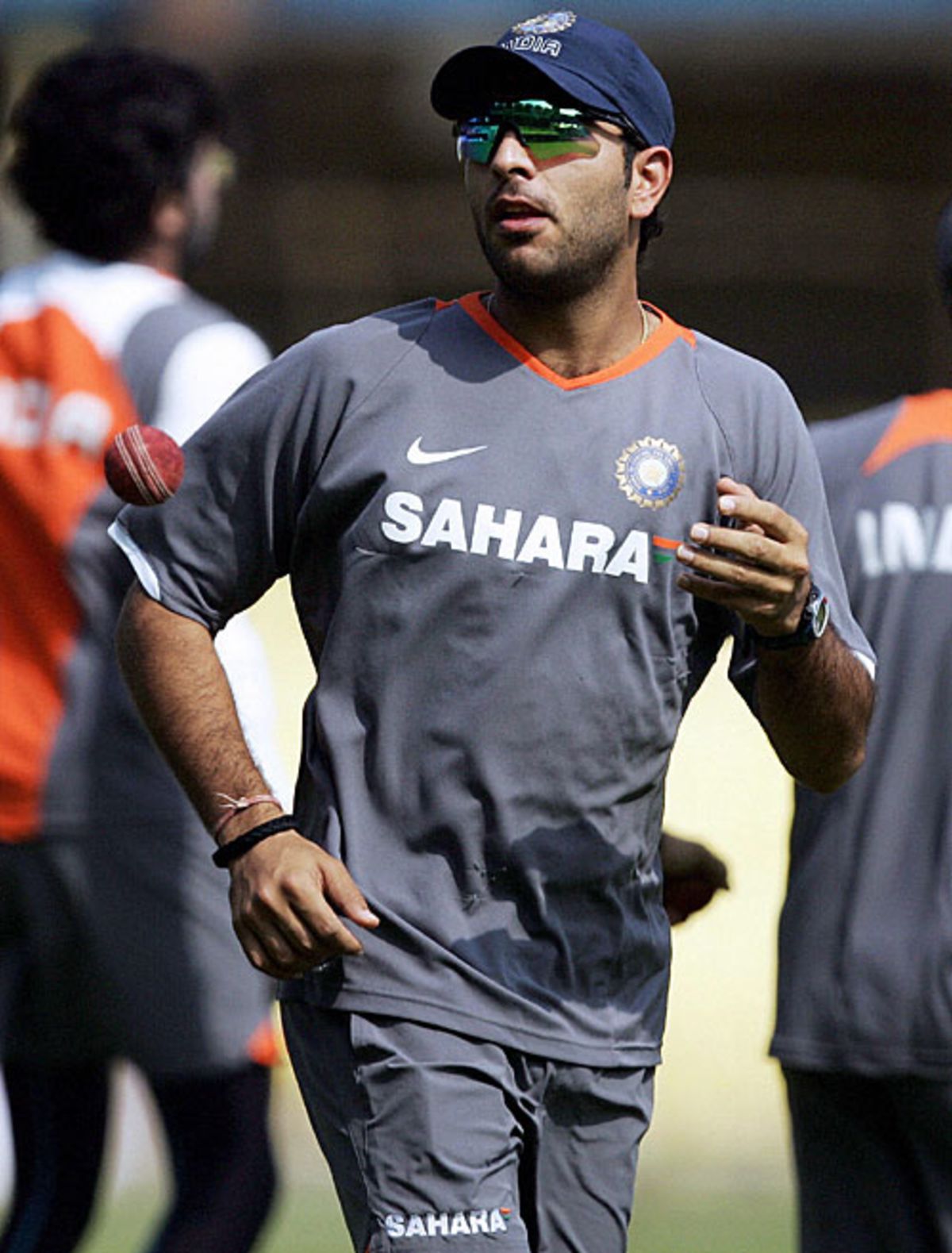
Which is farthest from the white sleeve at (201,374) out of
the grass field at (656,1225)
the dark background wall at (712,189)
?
the dark background wall at (712,189)

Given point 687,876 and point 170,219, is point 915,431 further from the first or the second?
point 170,219

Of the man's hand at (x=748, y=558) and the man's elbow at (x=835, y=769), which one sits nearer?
the man's hand at (x=748, y=558)

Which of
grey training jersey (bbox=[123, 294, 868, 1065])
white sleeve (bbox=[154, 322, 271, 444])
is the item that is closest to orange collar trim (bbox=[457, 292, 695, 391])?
grey training jersey (bbox=[123, 294, 868, 1065])

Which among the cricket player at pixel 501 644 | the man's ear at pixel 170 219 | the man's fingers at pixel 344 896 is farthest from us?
the man's ear at pixel 170 219

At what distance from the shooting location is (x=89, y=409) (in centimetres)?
477

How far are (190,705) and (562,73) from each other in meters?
1.04

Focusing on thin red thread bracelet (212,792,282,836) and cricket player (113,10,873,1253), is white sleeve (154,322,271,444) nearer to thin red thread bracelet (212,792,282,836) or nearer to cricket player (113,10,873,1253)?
cricket player (113,10,873,1253)

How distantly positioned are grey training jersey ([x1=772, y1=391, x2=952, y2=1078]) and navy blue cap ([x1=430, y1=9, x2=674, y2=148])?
88 centimetres

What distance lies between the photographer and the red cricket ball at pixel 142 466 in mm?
3490

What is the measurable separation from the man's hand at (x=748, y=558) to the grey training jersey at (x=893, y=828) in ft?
3.09

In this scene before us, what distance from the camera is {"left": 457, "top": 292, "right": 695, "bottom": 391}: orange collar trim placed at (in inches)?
143

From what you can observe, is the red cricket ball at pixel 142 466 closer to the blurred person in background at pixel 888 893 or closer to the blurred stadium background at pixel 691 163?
Result: the blurred person in background at pixel 888 893

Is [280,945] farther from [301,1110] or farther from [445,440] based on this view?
[301,1110]

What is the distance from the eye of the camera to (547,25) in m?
3.65
